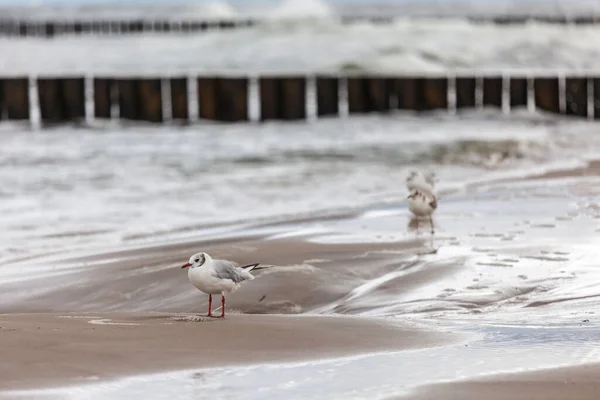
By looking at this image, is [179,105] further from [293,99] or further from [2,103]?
[2,103]

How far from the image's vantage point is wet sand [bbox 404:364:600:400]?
3379 millimetres

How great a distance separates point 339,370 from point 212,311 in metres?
1.51

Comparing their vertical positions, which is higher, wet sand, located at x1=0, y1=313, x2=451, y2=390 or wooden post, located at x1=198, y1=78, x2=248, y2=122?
wet sand, located at x1=0, y1=313, x2=451, y2=390

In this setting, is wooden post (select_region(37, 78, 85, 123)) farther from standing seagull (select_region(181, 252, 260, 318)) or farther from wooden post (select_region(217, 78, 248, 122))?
standing seagull (select_region(181, 252, 260, 318))

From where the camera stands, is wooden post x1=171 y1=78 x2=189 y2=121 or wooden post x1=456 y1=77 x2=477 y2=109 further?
wooden post x1=456 y1=77 x2=477 y2=109

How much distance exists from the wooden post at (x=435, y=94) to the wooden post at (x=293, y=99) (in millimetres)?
1841

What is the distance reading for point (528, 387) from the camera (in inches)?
137

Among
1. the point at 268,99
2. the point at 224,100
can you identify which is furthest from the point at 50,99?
the point at 268,99

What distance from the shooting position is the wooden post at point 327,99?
55.9 ft

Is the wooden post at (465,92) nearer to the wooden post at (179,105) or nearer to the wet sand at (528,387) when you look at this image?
the wooden post at (179,105)

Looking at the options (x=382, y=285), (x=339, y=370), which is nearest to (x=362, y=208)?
(x=382, y=285)

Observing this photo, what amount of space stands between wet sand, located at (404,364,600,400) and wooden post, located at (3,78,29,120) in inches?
549

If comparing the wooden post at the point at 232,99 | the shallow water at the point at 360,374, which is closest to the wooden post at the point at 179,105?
the wooden post at the point at 232,99

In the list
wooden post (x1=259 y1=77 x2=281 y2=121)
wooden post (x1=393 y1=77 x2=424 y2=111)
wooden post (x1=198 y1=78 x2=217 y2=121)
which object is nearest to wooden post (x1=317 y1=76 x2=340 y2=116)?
wooden post (x1=259 y1=77 x2=281 y2=121)
